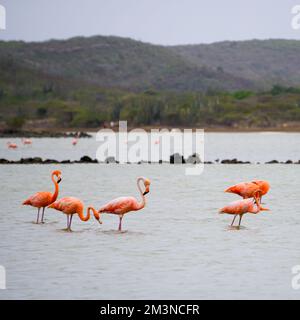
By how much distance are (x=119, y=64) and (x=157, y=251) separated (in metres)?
161

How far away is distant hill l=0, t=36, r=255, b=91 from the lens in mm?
153875

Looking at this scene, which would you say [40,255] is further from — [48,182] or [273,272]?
[48,182]

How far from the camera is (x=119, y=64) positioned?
570ft

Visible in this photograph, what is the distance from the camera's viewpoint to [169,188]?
24578mm

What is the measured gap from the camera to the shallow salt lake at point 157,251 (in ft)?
37.1

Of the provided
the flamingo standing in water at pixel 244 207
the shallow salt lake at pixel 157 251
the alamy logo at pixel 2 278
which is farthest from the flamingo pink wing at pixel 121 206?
the alamy logo at pixel 2 278

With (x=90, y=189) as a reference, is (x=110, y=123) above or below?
above

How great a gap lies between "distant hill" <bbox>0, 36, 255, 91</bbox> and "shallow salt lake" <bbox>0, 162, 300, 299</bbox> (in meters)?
127

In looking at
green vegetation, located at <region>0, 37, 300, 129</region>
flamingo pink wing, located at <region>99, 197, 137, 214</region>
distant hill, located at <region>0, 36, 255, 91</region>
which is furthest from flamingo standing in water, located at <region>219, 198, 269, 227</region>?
distant hill, located at <region>0, 36, 255, 91</region>

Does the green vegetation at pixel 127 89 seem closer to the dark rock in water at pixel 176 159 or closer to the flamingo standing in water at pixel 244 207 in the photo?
the dark rock in water at pixel 176 159

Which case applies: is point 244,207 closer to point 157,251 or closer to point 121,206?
point 121,206

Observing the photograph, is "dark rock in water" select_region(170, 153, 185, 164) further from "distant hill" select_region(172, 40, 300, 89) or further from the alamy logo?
"distant hill" select_region(172, 40, 300, 89)

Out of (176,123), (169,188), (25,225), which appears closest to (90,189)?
(169,188)
